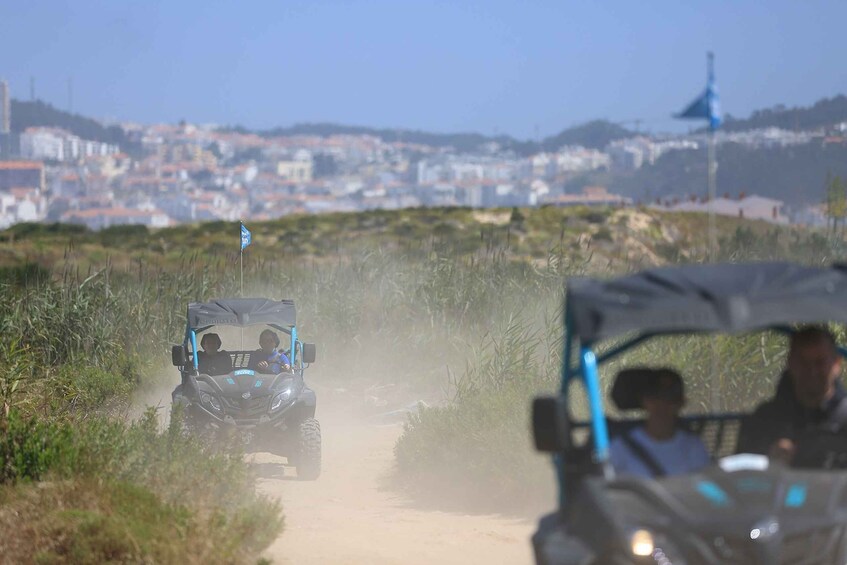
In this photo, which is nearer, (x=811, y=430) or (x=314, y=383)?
(x=811, y=430)

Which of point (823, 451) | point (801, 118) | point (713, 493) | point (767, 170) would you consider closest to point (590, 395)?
point (713, 493)

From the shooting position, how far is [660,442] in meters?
6.35

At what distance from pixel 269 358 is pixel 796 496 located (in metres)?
10.2

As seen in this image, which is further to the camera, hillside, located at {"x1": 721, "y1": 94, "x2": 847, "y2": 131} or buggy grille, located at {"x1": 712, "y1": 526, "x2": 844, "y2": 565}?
hillside, located at {"x1": 721, "y1": 94, "x2": 847, "y2": 131}

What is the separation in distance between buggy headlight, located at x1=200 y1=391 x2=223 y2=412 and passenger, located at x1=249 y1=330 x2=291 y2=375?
0.84 metres

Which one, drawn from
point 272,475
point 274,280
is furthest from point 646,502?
point 274,280

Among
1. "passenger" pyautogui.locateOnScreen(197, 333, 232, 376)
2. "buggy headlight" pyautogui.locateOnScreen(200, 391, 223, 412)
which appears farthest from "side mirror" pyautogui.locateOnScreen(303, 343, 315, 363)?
"buggy headlight" pyautogui.locateOnScreen(200, 391, 223, 412)

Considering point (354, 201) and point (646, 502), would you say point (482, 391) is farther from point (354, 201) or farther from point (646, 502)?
point (354, 201)

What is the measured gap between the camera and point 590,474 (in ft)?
20.1

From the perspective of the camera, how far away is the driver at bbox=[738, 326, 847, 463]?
6.41 meters

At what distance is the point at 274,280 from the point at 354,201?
561ft

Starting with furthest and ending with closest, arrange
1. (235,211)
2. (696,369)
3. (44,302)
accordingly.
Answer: (235,211), (44,302), (696,369)

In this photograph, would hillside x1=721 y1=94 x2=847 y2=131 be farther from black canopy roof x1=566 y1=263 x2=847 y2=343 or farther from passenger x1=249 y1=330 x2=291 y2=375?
black canopy roof x1=566 y1=263 x2=847 y2=343

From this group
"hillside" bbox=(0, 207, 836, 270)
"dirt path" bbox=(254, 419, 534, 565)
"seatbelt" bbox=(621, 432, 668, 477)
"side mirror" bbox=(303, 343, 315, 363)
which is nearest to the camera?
"seatbelt" bbox=(621, 432, 668, 477)
